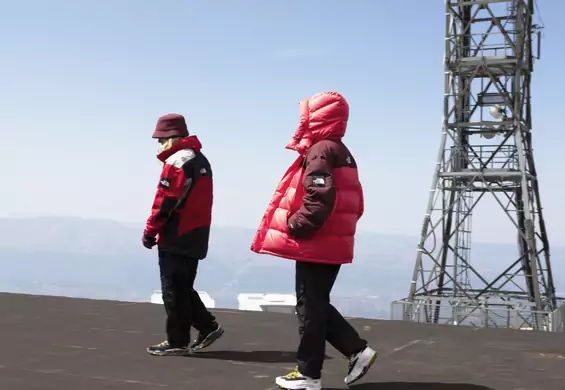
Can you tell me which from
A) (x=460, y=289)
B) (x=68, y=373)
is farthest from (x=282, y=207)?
(x=460, y=289)

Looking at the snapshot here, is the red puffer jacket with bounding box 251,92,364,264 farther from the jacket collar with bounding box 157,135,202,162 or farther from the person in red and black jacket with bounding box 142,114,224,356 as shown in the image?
the jacket collar with bounding box 157,135,202,162

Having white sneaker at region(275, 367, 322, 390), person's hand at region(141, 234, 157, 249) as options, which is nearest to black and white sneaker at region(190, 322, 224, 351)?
person's hand at region(141, 234, 157, 249)

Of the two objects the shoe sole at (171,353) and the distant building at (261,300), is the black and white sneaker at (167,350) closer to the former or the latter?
the shoe sole at (171,353)

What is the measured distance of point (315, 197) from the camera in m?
5.09

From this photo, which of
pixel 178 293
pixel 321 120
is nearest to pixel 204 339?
pixel 178 293

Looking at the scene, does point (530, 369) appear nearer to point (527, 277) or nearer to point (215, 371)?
point (215, 371)

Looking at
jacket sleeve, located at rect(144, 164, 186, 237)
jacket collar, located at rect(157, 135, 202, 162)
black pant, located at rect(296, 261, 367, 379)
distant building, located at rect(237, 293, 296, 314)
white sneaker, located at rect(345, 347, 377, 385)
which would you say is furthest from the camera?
distant building, located at rect(237, 293, 296, 314)

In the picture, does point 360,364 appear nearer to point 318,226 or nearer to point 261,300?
point 318,226

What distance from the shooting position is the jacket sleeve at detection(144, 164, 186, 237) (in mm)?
6512

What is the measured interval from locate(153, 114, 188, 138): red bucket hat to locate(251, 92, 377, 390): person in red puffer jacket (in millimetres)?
1572

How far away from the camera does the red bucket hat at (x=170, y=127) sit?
675 cm

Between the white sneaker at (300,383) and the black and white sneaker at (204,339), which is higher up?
the black and white sneaker at (204,339)

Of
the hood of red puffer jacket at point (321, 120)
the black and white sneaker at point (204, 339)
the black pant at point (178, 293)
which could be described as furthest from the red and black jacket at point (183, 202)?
the hood of red puffer jacket at point (321, 120)

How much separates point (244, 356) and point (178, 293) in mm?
841
